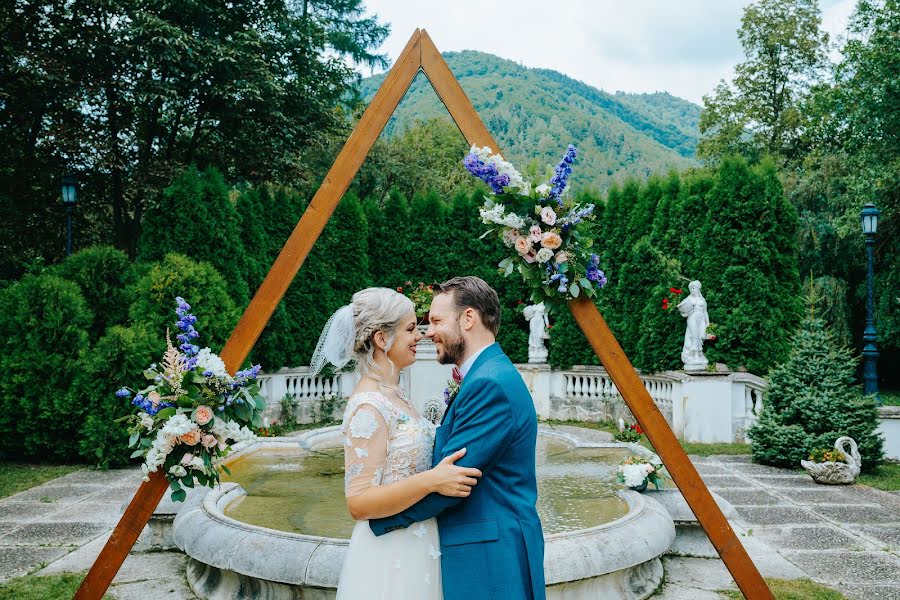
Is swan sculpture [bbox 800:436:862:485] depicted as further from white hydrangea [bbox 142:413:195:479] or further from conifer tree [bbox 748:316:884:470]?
white hydrangea [bbox 142:413:195:479]

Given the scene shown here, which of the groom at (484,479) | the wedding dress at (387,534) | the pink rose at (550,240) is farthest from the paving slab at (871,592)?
the wedding dress at (387,534)

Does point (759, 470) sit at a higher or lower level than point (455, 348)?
lower

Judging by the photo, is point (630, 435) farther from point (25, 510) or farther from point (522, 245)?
point (25, 510)

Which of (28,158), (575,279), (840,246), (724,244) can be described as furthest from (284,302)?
(840,246)

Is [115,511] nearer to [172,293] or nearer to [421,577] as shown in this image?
[172,293]

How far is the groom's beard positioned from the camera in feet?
8.03

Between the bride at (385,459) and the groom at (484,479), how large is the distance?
0.24ft

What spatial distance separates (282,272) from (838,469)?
7100 mm

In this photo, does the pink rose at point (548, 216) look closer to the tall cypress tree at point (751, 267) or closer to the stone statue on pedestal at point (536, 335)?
the tall cypress tree at point (751, 267)

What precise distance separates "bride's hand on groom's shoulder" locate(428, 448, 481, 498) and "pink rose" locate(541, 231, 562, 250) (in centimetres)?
168

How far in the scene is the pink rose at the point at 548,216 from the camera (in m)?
3.61

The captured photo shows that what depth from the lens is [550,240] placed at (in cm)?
359

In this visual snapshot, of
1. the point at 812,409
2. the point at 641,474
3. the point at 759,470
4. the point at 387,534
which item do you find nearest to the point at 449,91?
the point at 387,534

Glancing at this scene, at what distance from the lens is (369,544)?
2.46m
